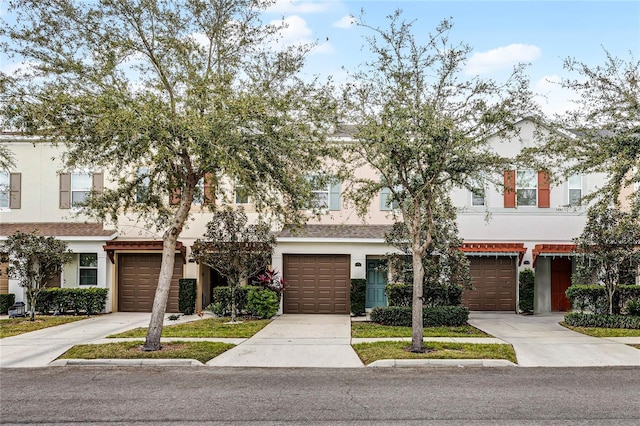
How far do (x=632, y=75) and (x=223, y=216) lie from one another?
39.1ft

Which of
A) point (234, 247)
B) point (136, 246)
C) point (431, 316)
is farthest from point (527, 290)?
point (136, 246)

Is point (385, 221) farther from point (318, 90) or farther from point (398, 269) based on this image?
point (318, 90)

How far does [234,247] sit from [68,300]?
22.2 feet

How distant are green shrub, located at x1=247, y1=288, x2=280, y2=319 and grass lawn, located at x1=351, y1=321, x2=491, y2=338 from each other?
3223 mm

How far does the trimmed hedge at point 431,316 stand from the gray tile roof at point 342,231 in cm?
389

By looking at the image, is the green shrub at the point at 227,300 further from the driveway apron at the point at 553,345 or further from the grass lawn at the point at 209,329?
the driveway apron at the point at 553,345

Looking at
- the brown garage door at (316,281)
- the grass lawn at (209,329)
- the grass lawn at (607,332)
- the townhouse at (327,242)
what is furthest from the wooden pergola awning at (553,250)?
the grass lawn at (209,329)

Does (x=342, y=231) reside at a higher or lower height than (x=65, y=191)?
lower

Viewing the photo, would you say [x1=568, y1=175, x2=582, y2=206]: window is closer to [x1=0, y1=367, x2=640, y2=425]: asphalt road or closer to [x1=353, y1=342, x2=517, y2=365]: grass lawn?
[x1=353, y1=342, x2=517, y2=365]: grass lawn

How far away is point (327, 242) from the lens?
71.1 feet

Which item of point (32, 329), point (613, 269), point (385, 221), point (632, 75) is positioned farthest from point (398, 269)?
point (32, 329)

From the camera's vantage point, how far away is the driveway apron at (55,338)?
41.5 ft

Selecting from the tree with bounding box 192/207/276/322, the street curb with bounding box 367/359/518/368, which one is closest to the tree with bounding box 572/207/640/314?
the street curb with bounding box 367/359/518/368

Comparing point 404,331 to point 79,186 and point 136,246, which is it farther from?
point 79,186
